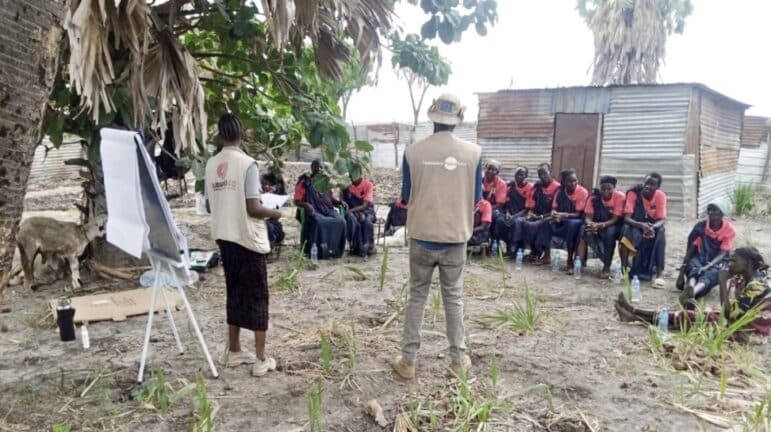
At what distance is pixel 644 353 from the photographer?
3.87 meters

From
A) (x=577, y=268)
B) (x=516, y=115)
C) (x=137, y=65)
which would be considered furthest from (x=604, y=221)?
A: (x=516, y=115)

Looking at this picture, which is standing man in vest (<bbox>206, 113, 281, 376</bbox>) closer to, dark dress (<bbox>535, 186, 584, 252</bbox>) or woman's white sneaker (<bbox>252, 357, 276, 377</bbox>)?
woman's white sneaker (<bbox>252, 357, 276, 377</bbox>)

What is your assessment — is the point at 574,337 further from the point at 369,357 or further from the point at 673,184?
the point at 673,184

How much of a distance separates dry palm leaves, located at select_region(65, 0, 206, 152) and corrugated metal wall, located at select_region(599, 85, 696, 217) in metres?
9.60

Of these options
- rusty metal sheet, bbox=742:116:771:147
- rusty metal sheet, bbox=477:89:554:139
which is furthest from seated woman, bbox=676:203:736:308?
rusty metal sheet, bbox=742:116:771:147

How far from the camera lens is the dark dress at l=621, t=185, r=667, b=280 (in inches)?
237

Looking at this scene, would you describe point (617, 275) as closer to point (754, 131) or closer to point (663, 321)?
point (663, 321)

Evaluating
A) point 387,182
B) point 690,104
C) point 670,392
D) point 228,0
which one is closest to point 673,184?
point 690,104

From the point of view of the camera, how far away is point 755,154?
15.3 m

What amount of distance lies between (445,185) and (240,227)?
4.05 feet

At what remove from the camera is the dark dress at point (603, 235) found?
6.26 metres

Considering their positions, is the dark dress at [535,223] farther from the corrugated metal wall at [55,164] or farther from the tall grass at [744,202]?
the corrugated metal wall at [55,164]

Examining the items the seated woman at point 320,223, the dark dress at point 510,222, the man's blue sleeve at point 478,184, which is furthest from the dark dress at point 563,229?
the man's blue sleeve at point 478,184

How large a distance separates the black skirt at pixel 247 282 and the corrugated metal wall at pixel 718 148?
11158mm
